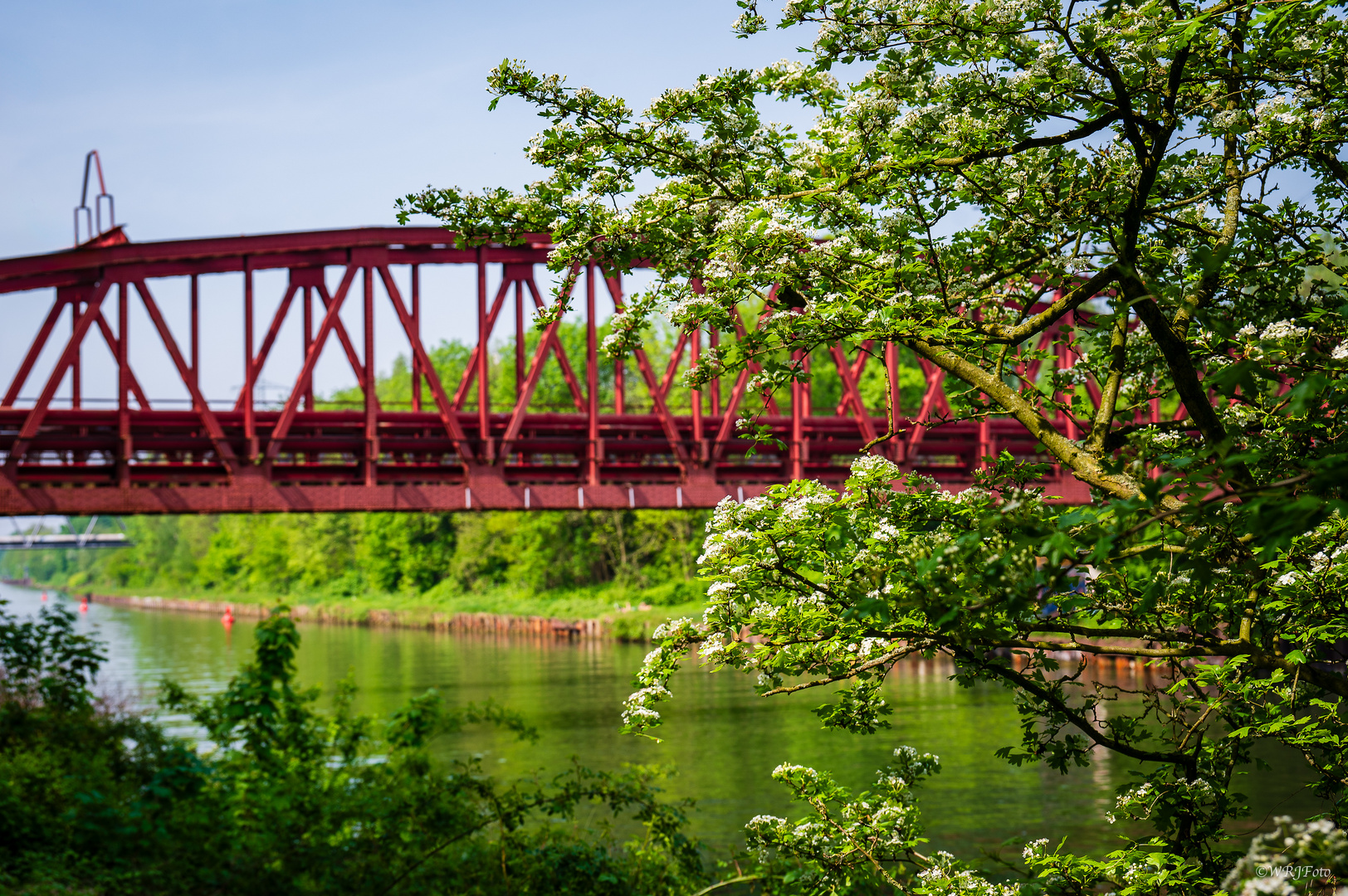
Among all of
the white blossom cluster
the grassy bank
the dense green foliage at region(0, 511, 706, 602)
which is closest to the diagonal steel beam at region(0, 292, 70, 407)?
the dense green foliage at region(0, 511, 706, 602)

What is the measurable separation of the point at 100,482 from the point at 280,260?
590 cm

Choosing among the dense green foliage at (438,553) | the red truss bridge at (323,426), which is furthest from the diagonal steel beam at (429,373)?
the dense green foliage at (438,553)

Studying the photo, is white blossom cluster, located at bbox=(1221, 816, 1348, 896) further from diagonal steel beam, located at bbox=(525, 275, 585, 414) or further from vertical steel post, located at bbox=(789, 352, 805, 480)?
vertical steel post, located at bbox=(789, 352, 805, 480)

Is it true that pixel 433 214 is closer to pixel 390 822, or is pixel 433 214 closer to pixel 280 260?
pixel 390 822

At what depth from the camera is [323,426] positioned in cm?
2341

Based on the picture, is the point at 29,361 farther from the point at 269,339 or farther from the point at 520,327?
the point at 520,327

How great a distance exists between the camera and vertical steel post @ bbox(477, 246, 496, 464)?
23.7 m

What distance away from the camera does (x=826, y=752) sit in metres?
21.0

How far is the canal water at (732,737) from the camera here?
1639 cm

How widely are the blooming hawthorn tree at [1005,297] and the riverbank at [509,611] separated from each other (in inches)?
1365

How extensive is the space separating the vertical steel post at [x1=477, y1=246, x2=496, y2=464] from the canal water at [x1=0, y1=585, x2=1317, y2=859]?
6.07 metres

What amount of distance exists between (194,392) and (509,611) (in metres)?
37.7

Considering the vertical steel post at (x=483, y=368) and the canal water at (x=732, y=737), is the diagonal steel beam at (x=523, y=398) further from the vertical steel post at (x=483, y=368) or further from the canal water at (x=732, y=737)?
the canal water at (x=732, y=737)

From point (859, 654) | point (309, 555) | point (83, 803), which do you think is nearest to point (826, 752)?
point (83, 803)
